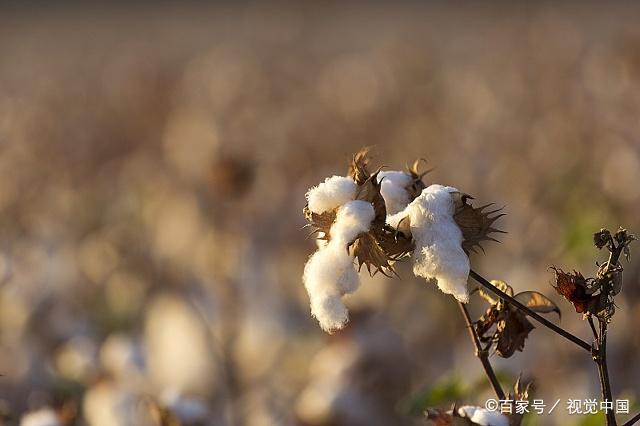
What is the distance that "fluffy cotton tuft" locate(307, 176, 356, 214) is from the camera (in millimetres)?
1913

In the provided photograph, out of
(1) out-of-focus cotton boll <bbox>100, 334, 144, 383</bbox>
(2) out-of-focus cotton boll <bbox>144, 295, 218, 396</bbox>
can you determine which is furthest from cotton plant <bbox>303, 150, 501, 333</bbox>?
(2) out-of-focus cotton boll <bbox>144, 295, 218, 396</bbox>

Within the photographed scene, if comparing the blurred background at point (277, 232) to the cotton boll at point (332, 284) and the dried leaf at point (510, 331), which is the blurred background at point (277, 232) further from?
the cotton boll at point (332, 284)

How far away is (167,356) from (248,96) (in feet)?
17.9

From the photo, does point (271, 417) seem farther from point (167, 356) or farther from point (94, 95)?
point (94, 95)

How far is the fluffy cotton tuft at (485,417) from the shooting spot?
6.32 feet

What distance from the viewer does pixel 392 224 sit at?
1.96 m

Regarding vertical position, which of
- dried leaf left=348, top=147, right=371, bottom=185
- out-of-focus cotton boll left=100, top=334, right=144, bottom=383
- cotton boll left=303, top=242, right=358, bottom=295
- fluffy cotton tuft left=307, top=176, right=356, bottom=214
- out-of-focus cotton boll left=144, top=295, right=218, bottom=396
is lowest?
cotton boll left=303, top=242, right=358, bottom=295

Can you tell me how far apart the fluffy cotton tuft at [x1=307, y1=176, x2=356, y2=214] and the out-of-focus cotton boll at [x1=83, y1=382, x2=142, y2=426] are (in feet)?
4.49

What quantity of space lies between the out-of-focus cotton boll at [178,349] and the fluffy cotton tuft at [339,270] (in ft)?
7.61

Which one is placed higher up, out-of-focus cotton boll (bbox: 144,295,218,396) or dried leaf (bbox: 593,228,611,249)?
out-of-focus cotton boll (bbox: 144,295,218,396)

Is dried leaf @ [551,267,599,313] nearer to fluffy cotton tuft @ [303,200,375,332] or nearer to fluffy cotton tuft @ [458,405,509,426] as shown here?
fluffy cotton tuft @ [458,405,509,426]

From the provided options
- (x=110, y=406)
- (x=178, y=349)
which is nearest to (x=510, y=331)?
(x=110, y=406)

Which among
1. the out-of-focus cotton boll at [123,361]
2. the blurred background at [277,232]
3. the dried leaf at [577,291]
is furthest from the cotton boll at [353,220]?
the out-of-focus cotton boll at [123,361]

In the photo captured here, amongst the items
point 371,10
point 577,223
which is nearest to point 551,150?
point 577,223
